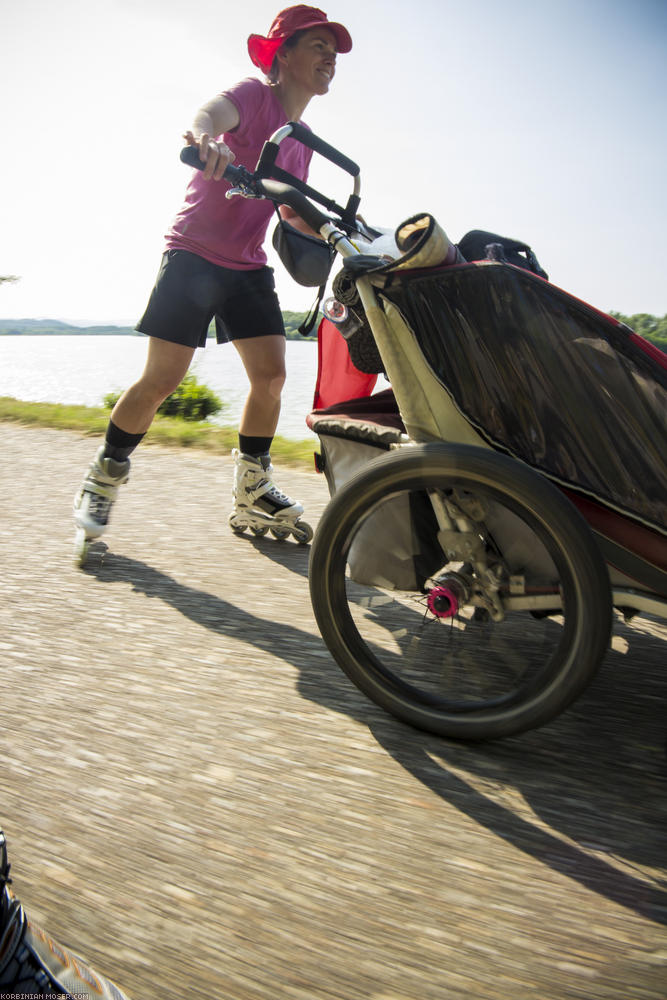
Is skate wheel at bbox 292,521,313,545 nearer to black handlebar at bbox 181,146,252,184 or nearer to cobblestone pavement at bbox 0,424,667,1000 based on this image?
cobblestone pavement at bbox 0,424,667,1000

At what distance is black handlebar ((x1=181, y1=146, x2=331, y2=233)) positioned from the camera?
195 centimetres

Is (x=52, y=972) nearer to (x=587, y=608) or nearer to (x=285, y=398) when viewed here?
(x=587, y=608)

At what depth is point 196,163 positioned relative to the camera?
86.4 inches

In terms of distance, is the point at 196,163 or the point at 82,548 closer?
the point at 196,163

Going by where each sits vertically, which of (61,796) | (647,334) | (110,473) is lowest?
(61,796)

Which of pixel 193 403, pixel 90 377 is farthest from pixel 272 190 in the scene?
pixel 90 377

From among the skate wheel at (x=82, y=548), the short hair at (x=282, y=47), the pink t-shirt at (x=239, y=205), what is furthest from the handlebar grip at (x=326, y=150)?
the skate wheel at (x=82, y=548)

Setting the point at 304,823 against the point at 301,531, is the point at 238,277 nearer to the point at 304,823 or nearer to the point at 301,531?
the point at 301,531

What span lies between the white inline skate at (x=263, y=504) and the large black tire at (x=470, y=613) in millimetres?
1321

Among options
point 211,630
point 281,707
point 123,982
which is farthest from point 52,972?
point 211,630

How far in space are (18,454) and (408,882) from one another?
4.50 m

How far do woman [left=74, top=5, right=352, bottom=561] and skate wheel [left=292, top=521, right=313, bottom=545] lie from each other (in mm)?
49

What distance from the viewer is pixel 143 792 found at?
1616 mm

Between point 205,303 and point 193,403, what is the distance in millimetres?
4657
